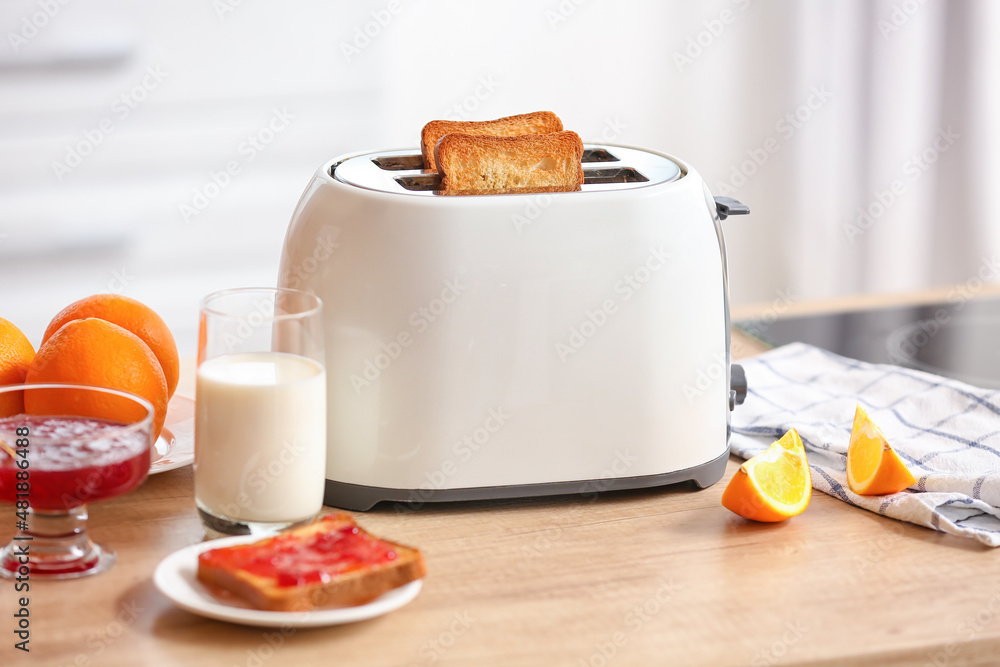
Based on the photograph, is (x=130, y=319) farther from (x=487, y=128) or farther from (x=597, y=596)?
(x=597, y=596)

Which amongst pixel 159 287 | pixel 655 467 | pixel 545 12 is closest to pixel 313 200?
pixel 655 467

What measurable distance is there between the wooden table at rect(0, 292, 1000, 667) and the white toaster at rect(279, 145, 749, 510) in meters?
0.05

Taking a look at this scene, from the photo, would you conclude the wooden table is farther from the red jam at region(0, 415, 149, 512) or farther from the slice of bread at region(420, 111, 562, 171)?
the slice of bread at region(420, 111, 562, 171)

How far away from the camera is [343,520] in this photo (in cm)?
74

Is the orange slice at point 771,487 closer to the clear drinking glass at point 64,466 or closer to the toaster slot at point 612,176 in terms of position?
the toaster slot at point 612,176

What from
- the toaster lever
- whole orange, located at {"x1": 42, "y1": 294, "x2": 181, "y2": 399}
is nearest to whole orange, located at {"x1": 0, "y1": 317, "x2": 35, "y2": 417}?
whole orange, located at {"x1": 42, "y1": 294, "x2": 181, "y2": 399}

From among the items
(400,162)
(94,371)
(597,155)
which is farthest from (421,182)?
(94,371)

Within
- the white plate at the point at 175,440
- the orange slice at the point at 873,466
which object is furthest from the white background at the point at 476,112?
the orange slice at the point at 873,466

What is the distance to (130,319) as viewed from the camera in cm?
88

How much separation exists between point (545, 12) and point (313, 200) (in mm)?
1946

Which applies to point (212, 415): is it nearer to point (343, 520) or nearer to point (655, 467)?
point (343, 520)

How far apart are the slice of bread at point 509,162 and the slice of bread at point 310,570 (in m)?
0.31

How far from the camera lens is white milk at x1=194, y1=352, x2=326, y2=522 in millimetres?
713

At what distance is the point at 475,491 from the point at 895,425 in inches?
18.3
